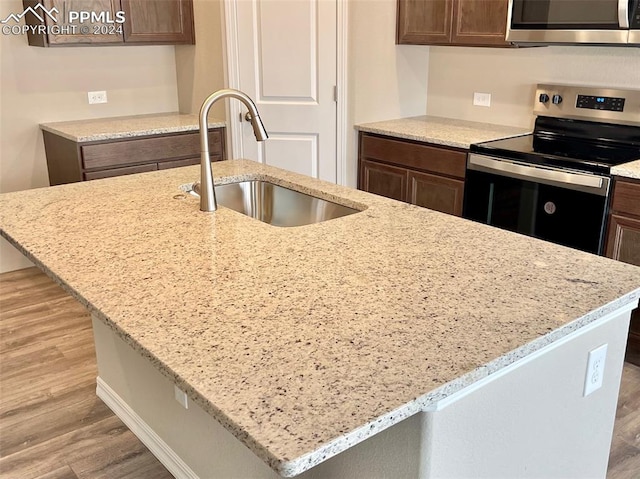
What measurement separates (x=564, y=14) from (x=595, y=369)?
6.73 ft

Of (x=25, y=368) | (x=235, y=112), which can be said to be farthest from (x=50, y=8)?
(x=25, y=368)

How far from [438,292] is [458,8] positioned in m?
2.60

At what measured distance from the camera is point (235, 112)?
3996mm

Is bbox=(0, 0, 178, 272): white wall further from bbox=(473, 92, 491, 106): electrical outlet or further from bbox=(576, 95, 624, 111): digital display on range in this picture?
bbox=(576, 95, 624, 111): digital display on range

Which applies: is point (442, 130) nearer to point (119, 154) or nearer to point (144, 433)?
point (119, 154)

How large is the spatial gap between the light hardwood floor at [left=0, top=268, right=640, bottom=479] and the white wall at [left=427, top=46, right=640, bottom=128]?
1535 mm

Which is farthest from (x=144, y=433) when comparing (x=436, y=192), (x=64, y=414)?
(x=436, y=192)

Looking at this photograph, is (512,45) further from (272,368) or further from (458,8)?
(272,368)

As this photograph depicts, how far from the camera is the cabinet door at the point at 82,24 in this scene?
11.7ft

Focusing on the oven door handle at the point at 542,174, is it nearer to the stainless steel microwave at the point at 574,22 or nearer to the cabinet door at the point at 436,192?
the cabinet door at the point at 436,192

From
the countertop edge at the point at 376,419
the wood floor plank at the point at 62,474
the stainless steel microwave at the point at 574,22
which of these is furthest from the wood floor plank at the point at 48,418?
the stainless steel microwave at the point at 574,22

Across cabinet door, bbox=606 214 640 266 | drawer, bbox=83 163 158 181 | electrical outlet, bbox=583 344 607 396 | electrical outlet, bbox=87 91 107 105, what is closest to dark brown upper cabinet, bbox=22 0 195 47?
electrical outlet, bbox=87 91 107 105

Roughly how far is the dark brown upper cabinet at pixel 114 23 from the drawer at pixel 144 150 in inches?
25.0

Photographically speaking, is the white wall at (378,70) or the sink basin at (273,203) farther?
the white wall at (378,70)
